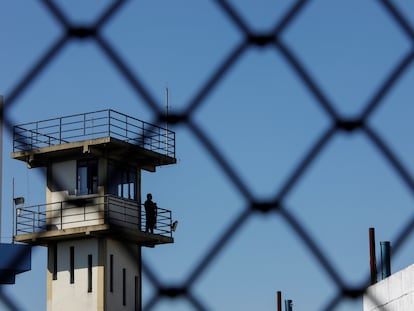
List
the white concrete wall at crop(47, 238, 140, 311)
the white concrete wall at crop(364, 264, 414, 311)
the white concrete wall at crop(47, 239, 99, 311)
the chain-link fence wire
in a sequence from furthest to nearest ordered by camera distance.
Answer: the white concrete wall at crop(47, 239, 99, 311) < the white concrete wall at crop(47, 238, 140, 311) < the white concrete wall at crop(364, 264, 414, 311) < the chain-link fence wire

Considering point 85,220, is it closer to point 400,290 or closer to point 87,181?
point 87,181

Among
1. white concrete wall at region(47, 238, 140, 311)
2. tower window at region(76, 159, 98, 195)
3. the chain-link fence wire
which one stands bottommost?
the chain-link fence wire

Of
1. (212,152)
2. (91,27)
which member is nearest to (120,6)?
(91,27)

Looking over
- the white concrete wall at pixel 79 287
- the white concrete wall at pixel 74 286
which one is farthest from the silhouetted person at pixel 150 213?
the white concrete wall at pixel 74 286

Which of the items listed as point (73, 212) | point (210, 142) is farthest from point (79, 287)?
point (210, 142)

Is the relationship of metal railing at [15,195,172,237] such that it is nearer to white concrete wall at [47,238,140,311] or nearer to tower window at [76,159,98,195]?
tower window at [76,159,98,195]

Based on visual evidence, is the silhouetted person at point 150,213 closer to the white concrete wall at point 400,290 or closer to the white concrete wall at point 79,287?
the white concrete wall at point 400,290

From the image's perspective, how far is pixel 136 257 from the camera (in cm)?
93

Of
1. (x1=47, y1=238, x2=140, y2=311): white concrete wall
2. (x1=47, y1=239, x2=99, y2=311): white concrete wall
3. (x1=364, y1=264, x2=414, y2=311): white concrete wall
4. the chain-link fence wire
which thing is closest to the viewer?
the chain-link fence wire

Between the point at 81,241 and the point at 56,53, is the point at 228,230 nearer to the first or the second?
the point at 56,53

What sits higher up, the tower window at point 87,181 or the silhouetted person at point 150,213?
the tower window at point 87,181

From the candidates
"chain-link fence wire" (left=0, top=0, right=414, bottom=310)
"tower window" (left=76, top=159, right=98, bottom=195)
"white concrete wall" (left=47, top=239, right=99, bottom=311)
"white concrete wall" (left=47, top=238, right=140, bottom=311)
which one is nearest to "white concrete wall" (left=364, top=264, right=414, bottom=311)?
"tower window" (left=76, top=159, right=98, bottom=195)

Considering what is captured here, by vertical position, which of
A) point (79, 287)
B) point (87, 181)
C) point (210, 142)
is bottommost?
point (210, 142)

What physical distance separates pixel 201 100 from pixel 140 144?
0.07 metres
